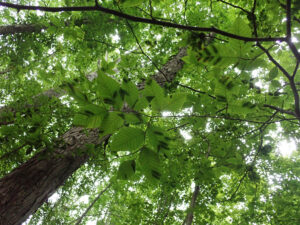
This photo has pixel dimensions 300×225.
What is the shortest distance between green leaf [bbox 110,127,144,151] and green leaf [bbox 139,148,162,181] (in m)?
0.05

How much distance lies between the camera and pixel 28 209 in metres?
1.56

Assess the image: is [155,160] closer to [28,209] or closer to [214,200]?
[28,209]

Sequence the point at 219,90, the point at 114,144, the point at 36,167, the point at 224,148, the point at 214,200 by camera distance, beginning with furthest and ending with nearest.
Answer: the point at 214,200 < the point at 36,167 < the point at 224,148 < the point at 219,90 < the point at 114,144

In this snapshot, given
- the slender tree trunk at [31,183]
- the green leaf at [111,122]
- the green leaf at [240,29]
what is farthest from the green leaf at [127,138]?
the slender tree trunk at [31,183]

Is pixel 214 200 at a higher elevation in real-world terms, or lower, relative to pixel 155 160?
higher

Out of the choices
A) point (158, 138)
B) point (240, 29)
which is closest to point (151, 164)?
point (158, 138)

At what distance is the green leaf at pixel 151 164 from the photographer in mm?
588

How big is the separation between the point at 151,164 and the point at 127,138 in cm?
12

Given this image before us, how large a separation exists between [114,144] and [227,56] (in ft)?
1.67

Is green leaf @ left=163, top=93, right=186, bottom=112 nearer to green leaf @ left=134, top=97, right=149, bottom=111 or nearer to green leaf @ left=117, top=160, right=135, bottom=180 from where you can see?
green leaf @ left=134, top=97, right=149, bottom=111

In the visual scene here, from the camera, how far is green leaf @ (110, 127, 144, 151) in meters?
0.58

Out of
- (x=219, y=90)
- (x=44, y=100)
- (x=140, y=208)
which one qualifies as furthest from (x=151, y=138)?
(x=140, y=208)

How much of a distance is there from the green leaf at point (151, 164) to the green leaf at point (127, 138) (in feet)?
0.16

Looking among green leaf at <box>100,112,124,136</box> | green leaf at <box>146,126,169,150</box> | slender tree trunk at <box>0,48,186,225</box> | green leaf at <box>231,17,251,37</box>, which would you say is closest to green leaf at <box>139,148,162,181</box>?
green leaf at <box>146,126,169,150</box>
